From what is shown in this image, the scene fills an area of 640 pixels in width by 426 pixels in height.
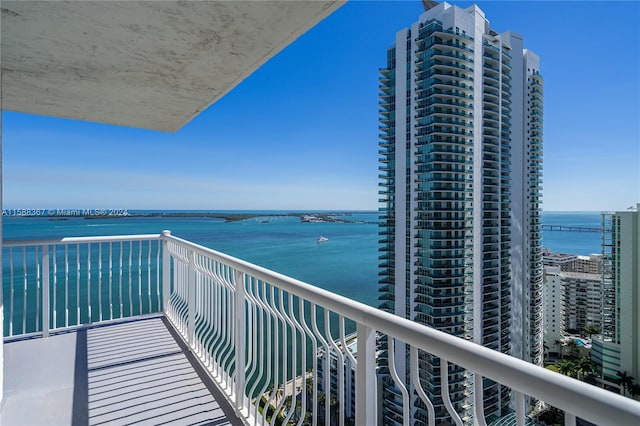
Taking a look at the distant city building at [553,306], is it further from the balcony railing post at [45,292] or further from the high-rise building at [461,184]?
the balcony railing post at [45,292]

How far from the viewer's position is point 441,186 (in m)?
16.4

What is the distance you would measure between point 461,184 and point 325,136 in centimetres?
1552

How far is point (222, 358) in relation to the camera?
97.7 inches

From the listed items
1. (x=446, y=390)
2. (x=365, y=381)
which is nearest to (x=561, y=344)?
(x=365, y=381)

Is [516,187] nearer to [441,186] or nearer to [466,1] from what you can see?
[441,186]

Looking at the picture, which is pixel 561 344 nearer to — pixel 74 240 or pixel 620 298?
pixel 620 298

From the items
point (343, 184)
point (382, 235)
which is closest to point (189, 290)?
point (382, 235)

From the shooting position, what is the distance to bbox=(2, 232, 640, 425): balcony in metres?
0.73

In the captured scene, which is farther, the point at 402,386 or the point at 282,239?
the point at 282,239

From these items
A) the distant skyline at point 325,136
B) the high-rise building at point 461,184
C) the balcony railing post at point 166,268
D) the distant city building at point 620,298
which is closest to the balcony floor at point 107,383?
the balcony railing post at point 166,268

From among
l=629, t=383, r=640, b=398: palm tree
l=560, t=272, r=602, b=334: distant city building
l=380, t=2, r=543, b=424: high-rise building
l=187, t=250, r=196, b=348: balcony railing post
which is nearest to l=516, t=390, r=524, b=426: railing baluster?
l=187, t=250, r=196, b=348: balcony railing post

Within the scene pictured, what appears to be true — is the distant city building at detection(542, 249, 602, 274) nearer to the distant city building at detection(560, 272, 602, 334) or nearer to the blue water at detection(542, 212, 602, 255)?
the distant city building at detection(560, 272, 602, 334)

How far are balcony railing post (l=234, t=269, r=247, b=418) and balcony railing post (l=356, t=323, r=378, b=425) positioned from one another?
1.12 metres

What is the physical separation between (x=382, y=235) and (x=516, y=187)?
9.57 meters
